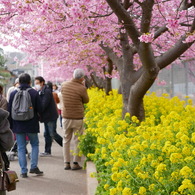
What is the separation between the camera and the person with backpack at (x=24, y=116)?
7.43m

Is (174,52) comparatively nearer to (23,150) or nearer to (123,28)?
(123,28)

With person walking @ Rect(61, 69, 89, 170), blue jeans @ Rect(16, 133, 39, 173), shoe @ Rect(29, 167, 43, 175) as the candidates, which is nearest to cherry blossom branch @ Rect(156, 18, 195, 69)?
person walking @ Rect(61, 69, 89, 170)

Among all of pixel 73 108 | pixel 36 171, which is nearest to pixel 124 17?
pixel 73 108

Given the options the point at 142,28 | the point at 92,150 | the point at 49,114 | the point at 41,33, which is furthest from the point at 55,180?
the point at 41,33

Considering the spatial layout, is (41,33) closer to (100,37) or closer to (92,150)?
(100,37)

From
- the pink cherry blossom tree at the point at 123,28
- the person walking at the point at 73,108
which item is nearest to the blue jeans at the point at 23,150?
the person walking at the point at 73,108

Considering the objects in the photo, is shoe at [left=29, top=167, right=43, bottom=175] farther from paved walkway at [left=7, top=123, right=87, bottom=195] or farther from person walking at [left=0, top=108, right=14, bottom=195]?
person walking at [left=0, top=108, right=14, bottom=195]

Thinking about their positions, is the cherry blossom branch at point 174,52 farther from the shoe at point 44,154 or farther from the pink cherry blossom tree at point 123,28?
the shoe at point 44,154

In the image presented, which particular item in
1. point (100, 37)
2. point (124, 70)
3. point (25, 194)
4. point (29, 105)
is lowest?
point (25, 194)

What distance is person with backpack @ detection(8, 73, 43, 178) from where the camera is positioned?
743 centimetres

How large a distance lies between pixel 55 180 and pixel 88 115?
266 cm

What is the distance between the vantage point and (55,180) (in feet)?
24.2

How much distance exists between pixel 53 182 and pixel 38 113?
1.35 m

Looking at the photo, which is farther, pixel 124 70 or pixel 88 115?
pixel 88 115
